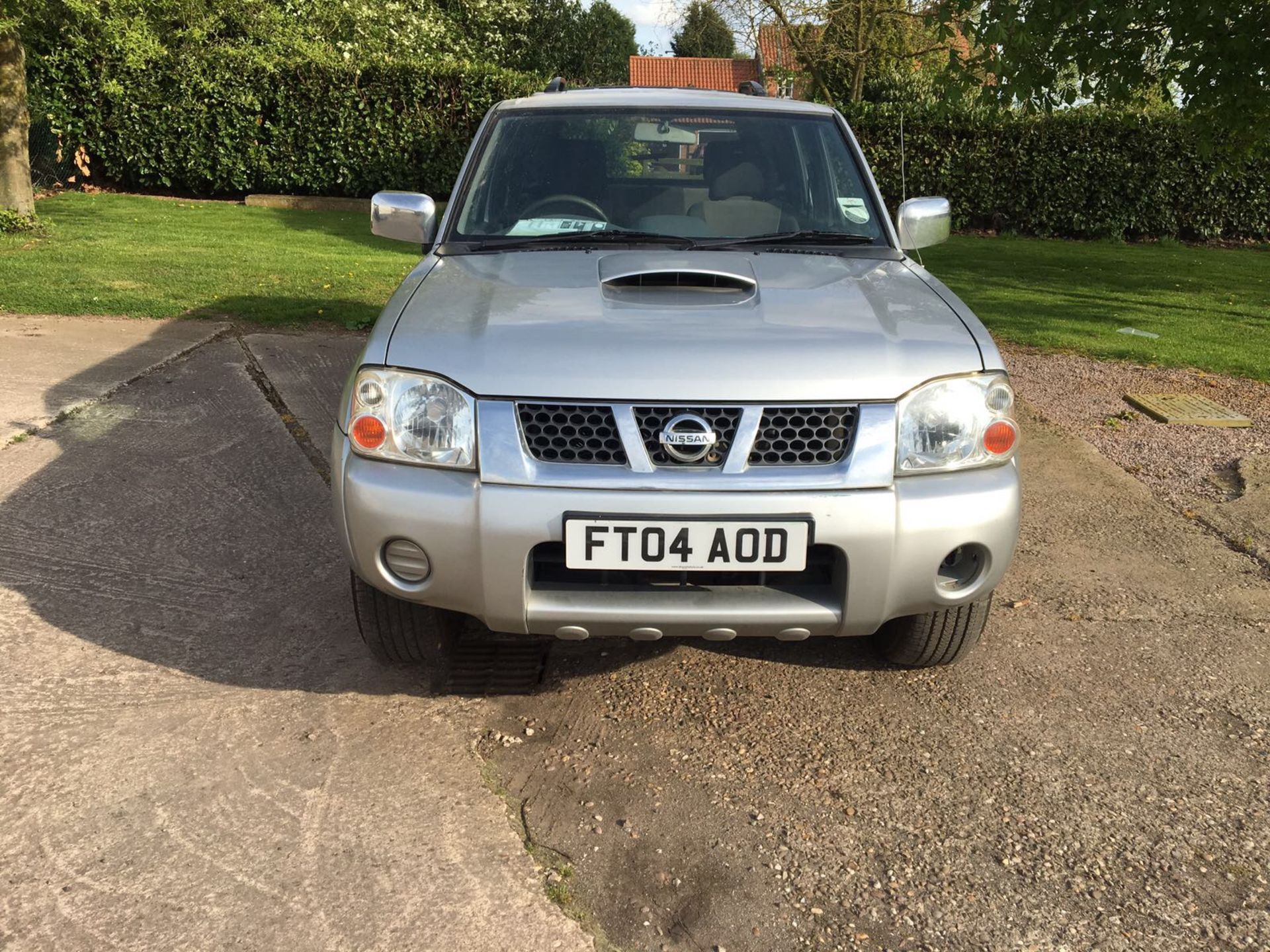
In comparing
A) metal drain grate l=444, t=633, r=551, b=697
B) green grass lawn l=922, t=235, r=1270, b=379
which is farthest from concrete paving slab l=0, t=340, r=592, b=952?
green grass lawn l=922, t=235, r=1270, b=379

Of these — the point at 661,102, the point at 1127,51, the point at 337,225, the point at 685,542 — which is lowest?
the point at 337,225

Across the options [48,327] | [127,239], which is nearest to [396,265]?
[127,239]

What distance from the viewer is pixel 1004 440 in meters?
3.06

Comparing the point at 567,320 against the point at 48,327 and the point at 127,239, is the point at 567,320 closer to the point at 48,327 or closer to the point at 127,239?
the point at 48,327

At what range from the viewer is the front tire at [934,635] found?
11.1 ft

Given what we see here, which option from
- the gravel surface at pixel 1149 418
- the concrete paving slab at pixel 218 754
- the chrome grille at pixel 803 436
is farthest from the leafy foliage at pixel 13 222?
the chrome grille at pixel 803 436

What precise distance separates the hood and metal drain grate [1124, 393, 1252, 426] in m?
4.07

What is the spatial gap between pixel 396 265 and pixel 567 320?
9.58 metres

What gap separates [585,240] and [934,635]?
176cm

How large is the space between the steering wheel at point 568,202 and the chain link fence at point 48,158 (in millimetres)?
16552

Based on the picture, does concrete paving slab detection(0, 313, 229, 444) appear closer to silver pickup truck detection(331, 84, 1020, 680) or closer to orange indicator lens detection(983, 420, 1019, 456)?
silver pickup truck detection(331, 84, 1020, 680)

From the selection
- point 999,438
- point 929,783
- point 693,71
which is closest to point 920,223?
point 999,438

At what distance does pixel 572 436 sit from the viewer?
113 inches

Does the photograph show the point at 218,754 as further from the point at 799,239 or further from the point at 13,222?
the point at 13,222
